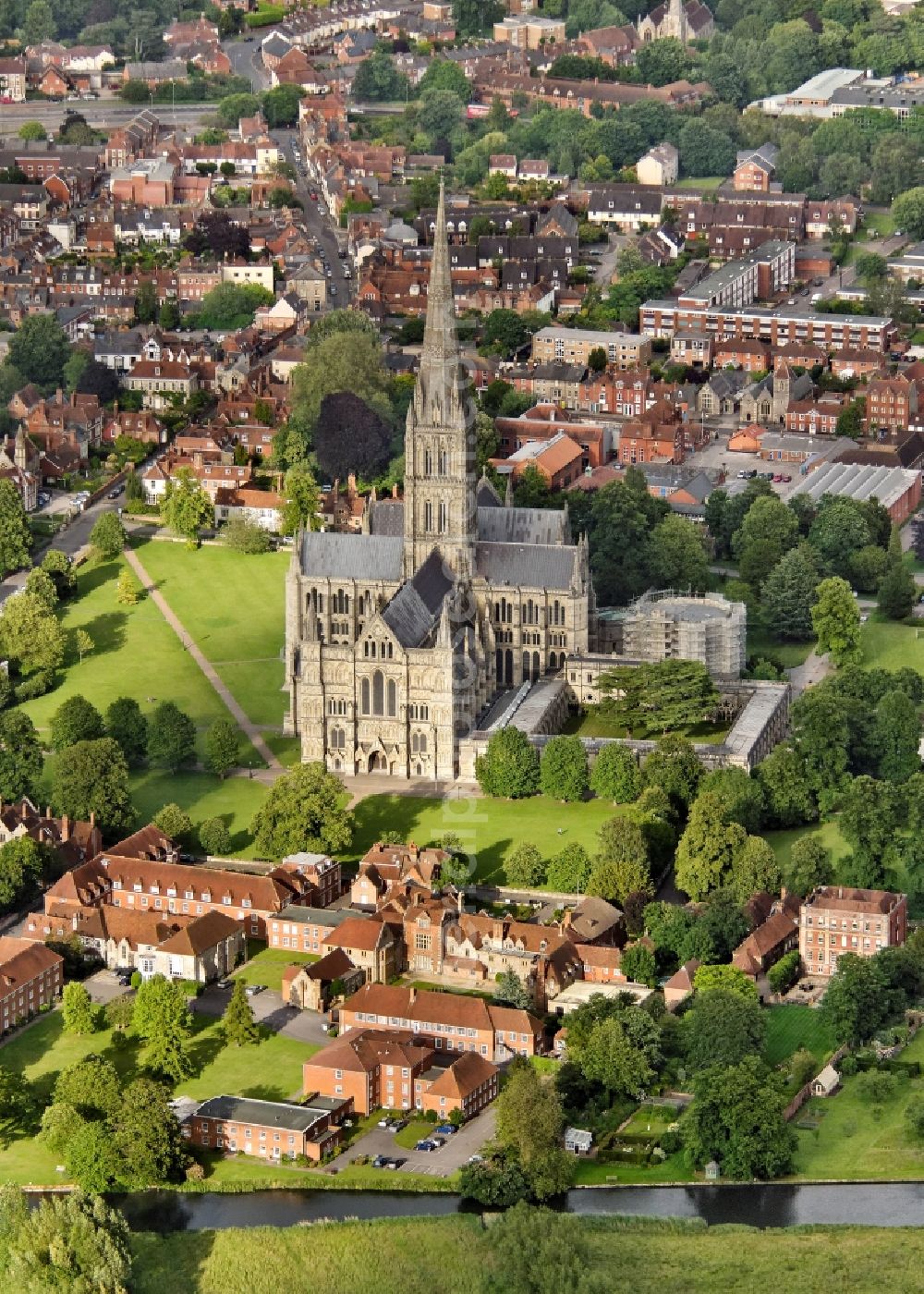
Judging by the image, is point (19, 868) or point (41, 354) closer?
point (19, 868)

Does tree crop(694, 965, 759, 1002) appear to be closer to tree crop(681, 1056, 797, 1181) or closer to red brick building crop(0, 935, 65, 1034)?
tree crop(681, 1056, 797, 1181)

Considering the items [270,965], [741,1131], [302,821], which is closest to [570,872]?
[302,821]

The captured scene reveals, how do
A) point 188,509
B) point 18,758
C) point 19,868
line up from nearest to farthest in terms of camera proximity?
1. point 19,868
2. point 18,758
3. point 188,509

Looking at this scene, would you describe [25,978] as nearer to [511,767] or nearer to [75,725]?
[75,725]

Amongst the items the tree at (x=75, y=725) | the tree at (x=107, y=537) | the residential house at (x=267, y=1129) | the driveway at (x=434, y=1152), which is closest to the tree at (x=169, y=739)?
the tree at (x=75, y=725)

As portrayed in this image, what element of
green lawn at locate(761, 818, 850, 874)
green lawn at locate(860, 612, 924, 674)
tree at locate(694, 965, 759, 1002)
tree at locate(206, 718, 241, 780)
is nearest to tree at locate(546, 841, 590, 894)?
green lawn at locate(761, 818, 850, 874)

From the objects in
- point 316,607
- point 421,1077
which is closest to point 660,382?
point 316,607
